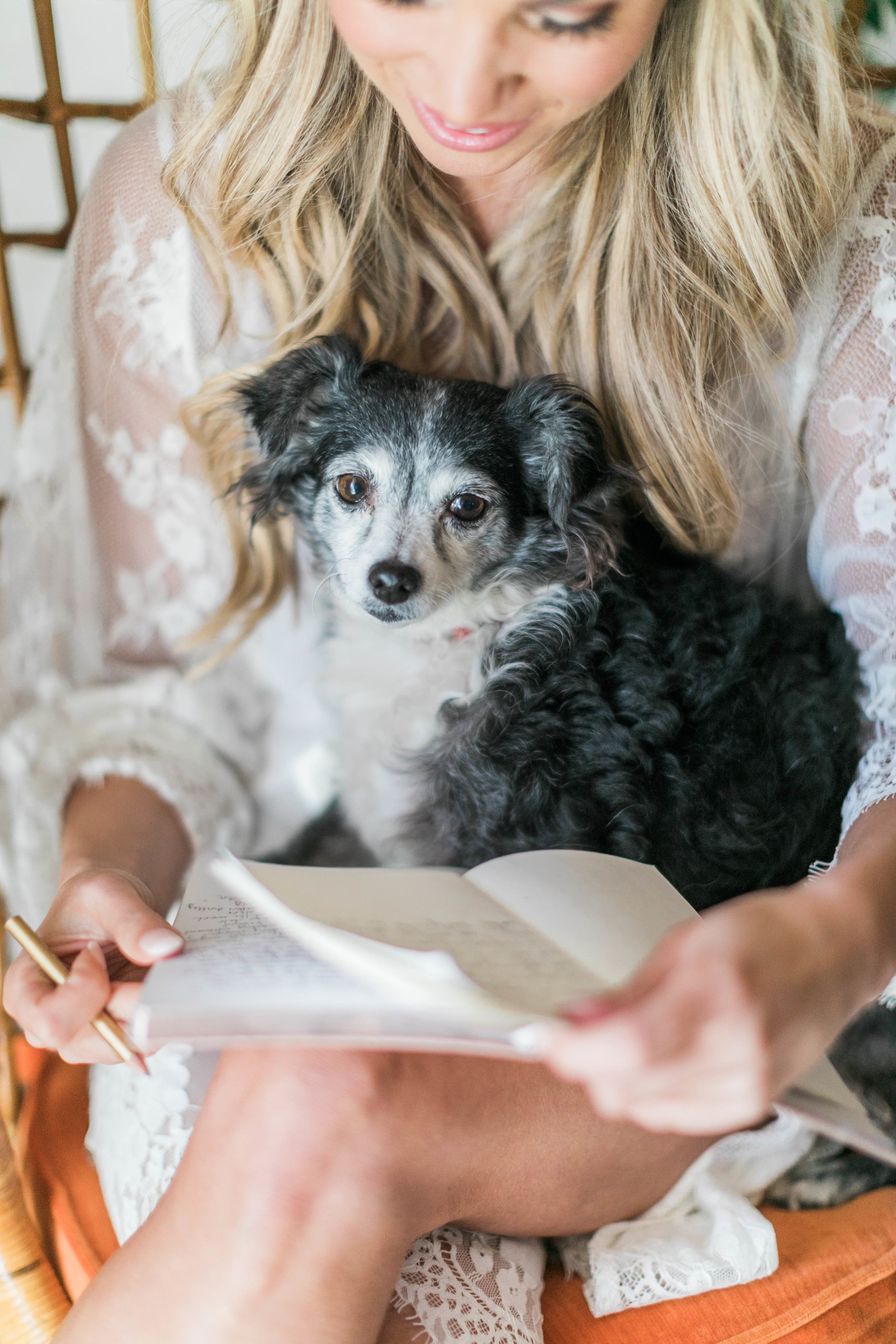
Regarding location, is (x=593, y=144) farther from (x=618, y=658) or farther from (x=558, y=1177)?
(x=558, y=1177)

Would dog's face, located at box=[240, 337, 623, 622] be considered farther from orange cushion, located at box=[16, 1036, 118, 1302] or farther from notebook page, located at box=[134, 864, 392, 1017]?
orange cushion, located at box=[16, 1036, 118, 1302]

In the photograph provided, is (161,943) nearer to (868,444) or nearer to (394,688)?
(394,688)

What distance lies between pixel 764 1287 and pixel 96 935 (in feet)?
2.89

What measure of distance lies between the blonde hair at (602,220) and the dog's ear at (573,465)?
0.25ft

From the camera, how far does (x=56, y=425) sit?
157 centimetres

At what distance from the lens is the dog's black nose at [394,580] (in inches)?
54.4

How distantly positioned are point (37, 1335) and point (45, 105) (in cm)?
175

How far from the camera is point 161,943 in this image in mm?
995

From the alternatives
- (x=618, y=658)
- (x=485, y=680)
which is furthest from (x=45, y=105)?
(x=618, y=658)

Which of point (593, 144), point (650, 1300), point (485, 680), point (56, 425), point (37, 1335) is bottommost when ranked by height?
point (37, 1335)

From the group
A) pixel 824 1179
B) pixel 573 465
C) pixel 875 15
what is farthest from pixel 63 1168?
pixel 875 15

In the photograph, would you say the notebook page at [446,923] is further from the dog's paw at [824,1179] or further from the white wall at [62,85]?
the white wall at [62,85]

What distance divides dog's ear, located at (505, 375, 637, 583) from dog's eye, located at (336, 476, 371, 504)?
22 cm

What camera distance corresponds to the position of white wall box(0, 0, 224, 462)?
1560 mm
